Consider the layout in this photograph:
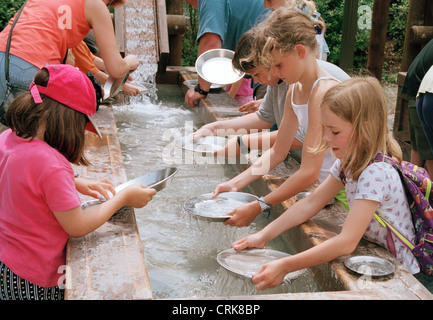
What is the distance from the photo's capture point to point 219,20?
4.51 m

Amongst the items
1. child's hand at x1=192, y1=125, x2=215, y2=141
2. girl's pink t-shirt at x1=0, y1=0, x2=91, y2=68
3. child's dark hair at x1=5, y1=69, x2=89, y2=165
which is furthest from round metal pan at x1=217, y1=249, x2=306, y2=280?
girl's pink t-shirt at x1=0, y1=0, x2=91, y2=68

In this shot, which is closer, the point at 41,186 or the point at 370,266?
the point at 41,186

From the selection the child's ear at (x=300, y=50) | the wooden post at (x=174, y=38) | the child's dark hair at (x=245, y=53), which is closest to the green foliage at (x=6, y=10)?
the wooden post at (x=174, y=38)

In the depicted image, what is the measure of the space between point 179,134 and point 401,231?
2710 mm

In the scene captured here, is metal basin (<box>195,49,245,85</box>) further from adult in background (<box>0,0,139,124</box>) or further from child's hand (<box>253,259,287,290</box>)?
child's hand (<box>253,259,287,290</box>)

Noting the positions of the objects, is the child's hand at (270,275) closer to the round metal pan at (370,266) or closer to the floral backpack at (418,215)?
the round metal pan at (370,266)

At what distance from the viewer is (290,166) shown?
324cm

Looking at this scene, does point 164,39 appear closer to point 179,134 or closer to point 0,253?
point 179,134

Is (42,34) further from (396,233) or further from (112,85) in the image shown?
(396,233)

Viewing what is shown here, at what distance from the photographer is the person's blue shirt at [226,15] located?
14.7ft

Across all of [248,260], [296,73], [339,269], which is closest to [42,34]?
[296,73]

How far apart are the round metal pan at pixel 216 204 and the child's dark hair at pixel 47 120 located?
0.77 m

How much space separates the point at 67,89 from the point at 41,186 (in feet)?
1.20
